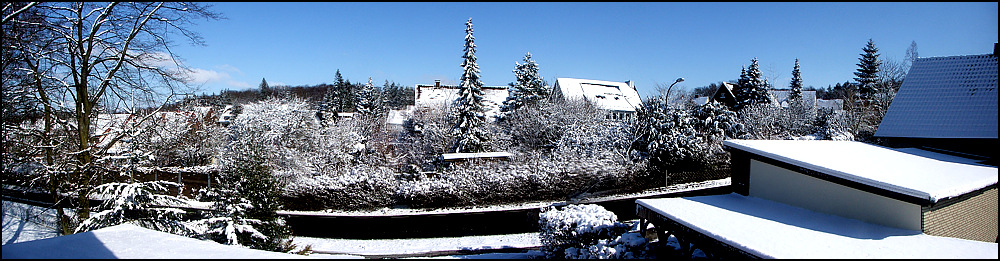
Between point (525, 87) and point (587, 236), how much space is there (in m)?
23.3

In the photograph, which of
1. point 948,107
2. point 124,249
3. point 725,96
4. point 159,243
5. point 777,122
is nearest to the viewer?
point 124,249

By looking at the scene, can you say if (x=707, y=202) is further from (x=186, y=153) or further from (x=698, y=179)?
(x=186, y=153)

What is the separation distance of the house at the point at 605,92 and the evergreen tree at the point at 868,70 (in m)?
18.5

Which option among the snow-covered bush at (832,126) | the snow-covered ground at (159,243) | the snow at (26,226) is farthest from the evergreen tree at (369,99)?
the snow-covered bush at (832,126)

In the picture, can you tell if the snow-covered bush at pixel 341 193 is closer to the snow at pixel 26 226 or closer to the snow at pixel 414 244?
the snow at pixel 414 244

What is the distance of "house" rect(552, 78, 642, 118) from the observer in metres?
38.3

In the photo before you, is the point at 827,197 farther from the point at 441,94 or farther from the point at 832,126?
the point at 441,94

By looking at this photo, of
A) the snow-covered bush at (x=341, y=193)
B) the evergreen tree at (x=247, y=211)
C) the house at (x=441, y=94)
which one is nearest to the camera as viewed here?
the evergreen tree at (x=247, y=211)

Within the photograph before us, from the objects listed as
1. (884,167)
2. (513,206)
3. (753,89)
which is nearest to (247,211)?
(513,206)

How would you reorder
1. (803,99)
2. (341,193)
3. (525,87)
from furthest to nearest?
1. (803,99)
2. (525,87)
3. (341,193)

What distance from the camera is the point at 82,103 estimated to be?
9.75 m

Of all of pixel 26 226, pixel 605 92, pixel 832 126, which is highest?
pixel 605 92

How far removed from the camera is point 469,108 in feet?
77.9

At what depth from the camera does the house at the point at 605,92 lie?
38.3 m
